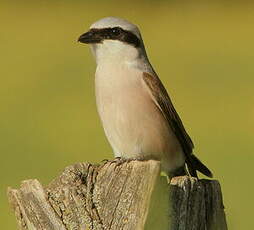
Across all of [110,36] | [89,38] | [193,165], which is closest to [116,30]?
[110,36]

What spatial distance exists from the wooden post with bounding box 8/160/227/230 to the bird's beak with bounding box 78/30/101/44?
1613mm

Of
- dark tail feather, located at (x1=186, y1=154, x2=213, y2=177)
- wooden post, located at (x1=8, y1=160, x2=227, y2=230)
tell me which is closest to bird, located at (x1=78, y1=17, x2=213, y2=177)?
dark tail feather, located at (x1=186, y1=154, x2=213, y2=177)

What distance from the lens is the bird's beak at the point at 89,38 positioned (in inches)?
183

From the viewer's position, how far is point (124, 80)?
4.69 meters

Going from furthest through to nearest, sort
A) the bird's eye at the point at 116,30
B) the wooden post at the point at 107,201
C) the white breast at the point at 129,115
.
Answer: the bird's eye at the point at 116,30 < the white breast at the point at 129,115 < the wooden post at the point at 107,201

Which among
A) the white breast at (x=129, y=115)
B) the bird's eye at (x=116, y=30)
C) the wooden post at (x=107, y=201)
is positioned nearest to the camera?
the wooden post at (x=107, y=201)

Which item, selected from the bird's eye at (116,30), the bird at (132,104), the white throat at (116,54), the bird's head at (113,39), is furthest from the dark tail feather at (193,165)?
the bird's eye at (116,30)

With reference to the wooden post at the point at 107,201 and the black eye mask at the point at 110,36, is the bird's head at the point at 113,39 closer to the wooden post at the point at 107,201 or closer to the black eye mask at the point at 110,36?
the black eye mask at the point at 110,36

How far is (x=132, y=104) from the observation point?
15.2 ft

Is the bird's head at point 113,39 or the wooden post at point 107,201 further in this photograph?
the bird's head at point 113,39

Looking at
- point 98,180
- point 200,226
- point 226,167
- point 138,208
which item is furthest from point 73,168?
point 226,167

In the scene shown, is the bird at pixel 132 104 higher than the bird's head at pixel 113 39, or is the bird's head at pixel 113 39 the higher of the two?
Result: the bird's head at pixel 113 39

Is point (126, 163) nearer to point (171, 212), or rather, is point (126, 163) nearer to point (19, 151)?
point (171, 212)

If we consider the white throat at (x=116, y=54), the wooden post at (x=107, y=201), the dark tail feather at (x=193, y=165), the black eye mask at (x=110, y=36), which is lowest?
the dark tail feather at (x=193, y=165)
